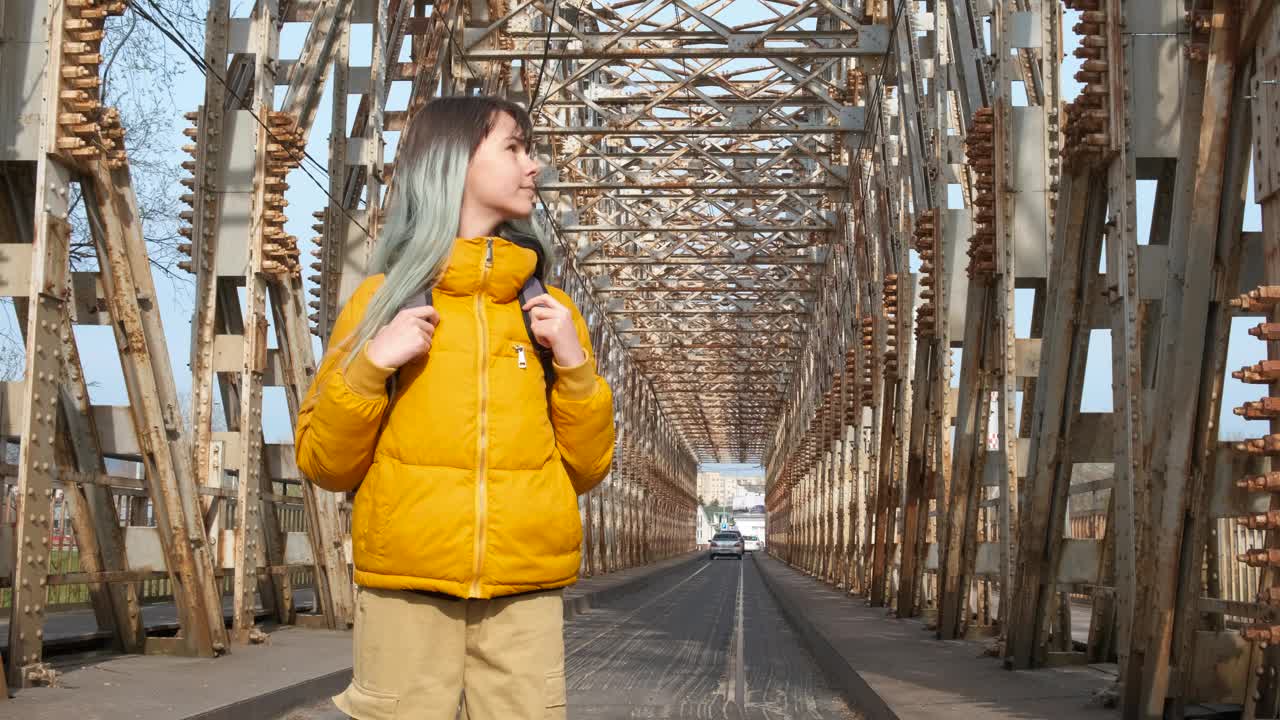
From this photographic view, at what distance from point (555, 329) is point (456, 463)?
0.29 m

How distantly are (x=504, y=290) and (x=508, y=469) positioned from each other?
343 mm

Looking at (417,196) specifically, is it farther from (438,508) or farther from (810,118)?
(810,118)

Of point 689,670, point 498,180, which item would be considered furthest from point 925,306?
point 498,180

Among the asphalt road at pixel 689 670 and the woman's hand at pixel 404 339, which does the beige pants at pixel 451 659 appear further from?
the asphalt road at pixel 689 670

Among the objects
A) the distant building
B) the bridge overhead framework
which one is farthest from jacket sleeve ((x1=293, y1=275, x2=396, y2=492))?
the distant building

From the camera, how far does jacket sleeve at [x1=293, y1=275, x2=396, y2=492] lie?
8.51ft

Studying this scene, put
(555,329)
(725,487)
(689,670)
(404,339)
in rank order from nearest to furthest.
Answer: (404,339) < (555,329) < (689,670) < (725,487)

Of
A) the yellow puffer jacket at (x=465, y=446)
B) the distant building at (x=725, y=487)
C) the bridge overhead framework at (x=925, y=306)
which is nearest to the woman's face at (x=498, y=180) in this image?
the yellow puffer jacket at (x=465, y=446)

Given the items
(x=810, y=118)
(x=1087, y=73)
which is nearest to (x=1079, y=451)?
(x=1087, y=73)

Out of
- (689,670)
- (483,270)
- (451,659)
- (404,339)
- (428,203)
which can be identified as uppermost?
(428,203)

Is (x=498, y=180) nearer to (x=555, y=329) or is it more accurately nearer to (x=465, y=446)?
(x=555, y=329)

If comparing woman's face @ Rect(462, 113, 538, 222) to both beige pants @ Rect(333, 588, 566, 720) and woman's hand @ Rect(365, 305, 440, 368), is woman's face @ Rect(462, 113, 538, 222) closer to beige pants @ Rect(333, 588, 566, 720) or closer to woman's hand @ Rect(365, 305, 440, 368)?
woman's hand @ Rect(365, 305, 440, 368)

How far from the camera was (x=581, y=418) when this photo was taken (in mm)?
2748

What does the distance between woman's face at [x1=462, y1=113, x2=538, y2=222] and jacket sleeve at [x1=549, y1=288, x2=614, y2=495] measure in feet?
0.70
